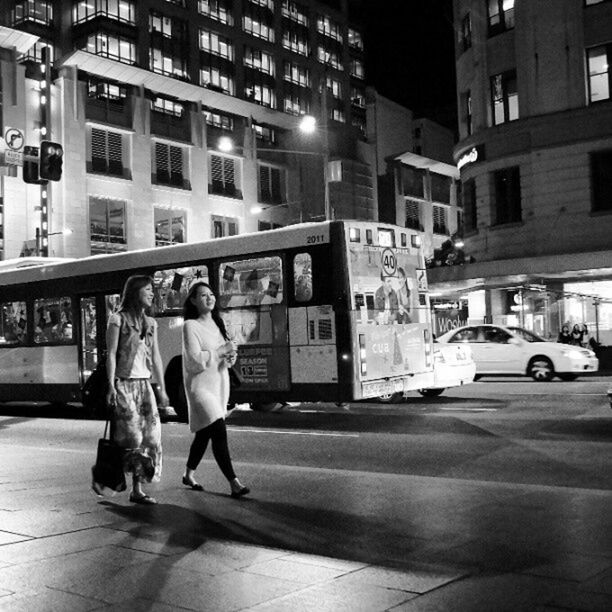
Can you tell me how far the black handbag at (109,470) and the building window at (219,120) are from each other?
2055 inches

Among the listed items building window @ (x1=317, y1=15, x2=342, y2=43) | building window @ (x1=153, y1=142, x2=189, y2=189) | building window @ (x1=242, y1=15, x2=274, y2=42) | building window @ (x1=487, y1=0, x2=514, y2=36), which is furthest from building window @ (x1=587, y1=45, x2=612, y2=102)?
building window @ (x1=317, y1=15, x2=342, y2=43)

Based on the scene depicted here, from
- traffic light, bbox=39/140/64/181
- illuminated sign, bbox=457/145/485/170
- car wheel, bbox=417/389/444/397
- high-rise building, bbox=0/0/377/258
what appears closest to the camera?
car wheel, bbox=417/389/444/397

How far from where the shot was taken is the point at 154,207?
5238 centimetres

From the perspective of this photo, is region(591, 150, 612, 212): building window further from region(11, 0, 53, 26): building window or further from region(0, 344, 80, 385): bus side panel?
region(11, 0, 53, 26): building window

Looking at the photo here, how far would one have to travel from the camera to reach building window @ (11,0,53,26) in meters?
52.5

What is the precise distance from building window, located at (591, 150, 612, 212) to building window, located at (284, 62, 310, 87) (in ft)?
132

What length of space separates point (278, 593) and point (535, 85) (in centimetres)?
3014

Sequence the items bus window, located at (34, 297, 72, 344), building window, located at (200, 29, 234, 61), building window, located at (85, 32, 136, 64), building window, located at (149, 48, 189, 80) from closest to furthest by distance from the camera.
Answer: bus window, located at (34, 297, 72, 344), building window, located at (85, 32, 136, 64), building window, located at (149, 48, 189, 80), building window, located at (200, 29, 234, 61)

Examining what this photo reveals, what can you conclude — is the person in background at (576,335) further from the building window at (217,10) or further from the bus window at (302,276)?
the building window at (217,10)

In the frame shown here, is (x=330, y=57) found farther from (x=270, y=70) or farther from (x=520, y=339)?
(x=520, y=339)

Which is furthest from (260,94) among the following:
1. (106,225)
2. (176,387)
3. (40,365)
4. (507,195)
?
(176,387)

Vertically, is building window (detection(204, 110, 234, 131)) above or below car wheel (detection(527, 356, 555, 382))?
above

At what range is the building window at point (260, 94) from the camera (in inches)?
2490

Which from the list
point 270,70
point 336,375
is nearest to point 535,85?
point 336,375
